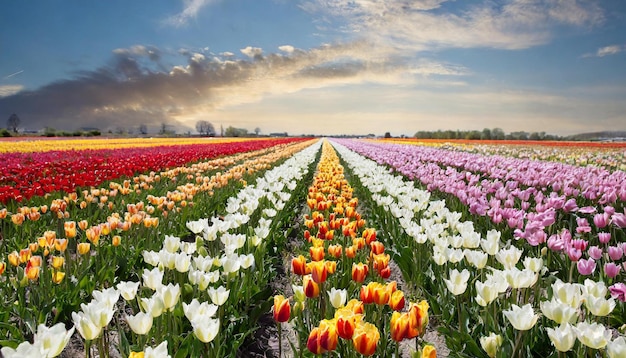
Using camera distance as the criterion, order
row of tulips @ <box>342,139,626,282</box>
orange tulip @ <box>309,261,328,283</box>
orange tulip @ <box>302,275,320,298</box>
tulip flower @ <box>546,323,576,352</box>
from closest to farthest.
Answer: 1. tulip flower @ <box>546,323,576,352</box>
2. orange tulip @ <box>302,275,320,298</box>
3. orange tulip @ <box>309,261,328,283</box>
4. row of tulips @ <box>342,139,626,282</box>

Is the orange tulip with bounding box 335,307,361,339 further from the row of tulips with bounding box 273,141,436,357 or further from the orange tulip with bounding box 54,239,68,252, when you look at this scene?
the orange tulip with bounding box 54,239,68,252

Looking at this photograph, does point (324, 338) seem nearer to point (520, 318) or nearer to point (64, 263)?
point (520, 318)

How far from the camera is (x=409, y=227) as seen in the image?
3980mm

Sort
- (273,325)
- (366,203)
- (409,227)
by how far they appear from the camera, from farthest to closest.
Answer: (366,203)
(409,227)
(273,325)

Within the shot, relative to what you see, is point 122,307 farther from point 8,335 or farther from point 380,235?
point 380,235

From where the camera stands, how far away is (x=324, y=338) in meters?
1.80

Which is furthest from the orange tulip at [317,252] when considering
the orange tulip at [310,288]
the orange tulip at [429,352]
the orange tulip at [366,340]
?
the orange tulip at [429,352]

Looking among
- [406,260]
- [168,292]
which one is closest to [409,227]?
[406,260]

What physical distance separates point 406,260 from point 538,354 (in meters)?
1.70

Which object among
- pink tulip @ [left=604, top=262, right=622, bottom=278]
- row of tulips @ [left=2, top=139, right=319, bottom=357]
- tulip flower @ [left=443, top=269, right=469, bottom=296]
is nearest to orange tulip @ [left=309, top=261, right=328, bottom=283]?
row of tulips @ [left=2, top=139, right=319, bottom=357]

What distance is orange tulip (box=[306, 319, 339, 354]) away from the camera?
179cm

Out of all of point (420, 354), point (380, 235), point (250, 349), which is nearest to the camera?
point (420, 354)

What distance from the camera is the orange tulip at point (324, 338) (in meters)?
1.79

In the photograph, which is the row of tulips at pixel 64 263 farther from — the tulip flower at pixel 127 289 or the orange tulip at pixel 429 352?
the orange tulip at pixel 429 352
